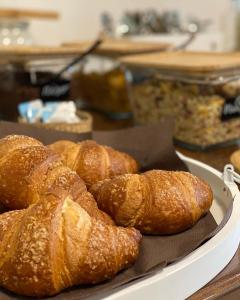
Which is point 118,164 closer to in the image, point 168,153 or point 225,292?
point 168,153

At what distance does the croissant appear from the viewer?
0.51 m

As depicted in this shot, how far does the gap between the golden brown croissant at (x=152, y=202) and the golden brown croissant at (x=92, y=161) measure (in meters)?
0.07

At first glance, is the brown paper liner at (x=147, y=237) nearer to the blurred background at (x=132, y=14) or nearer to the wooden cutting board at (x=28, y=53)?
the wooden cutting board at (x=28, y=53)

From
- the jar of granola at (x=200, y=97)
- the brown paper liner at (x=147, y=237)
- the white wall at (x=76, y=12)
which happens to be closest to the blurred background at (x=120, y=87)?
the jar of granola at (x=200, y=97)

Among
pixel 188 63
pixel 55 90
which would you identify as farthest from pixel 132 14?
pixel 188 63

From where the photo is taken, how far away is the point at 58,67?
1146 mm

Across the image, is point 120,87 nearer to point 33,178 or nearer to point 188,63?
point 188,63

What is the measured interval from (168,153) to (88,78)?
0.63m

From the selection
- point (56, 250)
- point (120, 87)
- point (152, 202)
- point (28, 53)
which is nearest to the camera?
point (56, 250)

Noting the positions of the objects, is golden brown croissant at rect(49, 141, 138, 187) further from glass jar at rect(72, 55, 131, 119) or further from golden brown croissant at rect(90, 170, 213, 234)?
glass jar at rect(72, 55, 131, 119)

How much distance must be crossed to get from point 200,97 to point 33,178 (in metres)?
0.49

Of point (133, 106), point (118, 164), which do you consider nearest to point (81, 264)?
point (118, 164)

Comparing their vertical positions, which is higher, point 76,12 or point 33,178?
point 76,12

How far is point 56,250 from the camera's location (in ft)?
1.36
